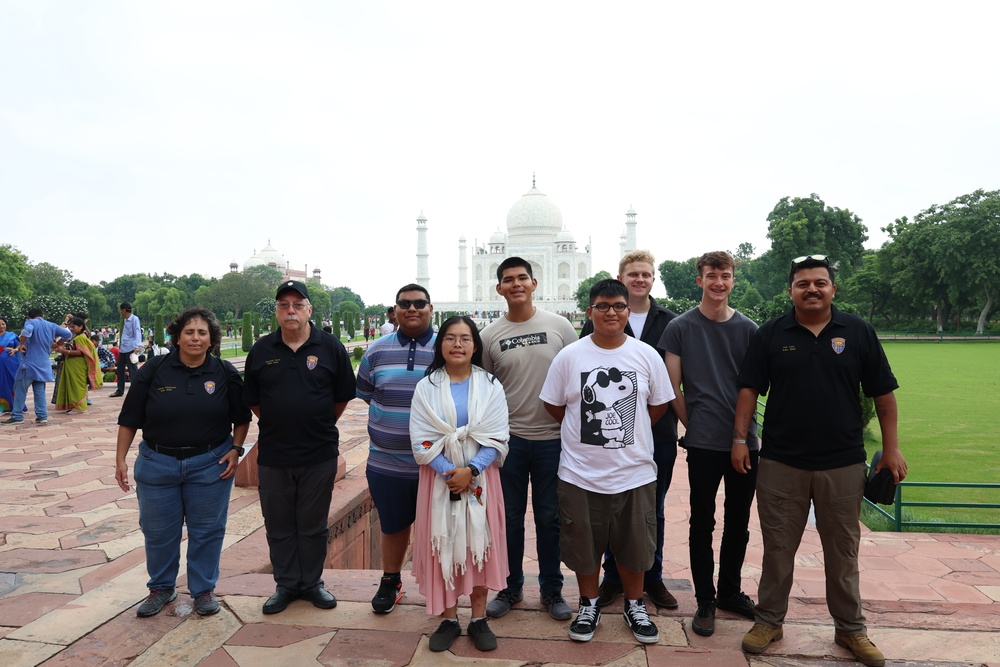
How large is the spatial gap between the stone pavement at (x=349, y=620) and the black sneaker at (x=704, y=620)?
0.11 feet

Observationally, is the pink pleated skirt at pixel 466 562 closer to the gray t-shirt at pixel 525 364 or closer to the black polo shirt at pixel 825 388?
the gray t-shirt at pixel 525 364

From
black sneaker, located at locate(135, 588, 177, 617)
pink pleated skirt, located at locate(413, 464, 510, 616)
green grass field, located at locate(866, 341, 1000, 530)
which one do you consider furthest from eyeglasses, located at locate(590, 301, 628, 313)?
green grass field, located at locate(866, 341, 1000, 530)

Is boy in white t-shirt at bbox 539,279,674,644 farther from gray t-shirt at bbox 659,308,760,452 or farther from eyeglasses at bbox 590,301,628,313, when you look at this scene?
gray t-shirt at bbox 659,308,760,452

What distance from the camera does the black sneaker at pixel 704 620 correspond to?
2531 mm

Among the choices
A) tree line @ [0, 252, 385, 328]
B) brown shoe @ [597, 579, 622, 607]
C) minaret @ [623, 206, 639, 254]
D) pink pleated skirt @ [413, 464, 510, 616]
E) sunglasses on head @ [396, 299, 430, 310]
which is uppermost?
minaret @ [623, 206, 639, 254]

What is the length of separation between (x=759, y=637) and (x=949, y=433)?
7.44 meters

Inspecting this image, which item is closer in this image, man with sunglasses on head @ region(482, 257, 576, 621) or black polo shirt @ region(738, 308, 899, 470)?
black polo shirt @ region(738, 308, 899, 470)

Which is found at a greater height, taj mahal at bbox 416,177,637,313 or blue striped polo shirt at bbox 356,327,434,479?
taj mahal at bbox 416,177,637,313

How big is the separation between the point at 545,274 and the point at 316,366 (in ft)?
177

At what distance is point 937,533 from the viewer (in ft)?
15.3

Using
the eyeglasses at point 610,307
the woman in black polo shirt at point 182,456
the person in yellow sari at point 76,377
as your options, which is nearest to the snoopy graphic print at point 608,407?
the eyeglasses at point 610,307

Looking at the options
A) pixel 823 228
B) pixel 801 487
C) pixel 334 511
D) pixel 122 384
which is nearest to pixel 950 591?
pixel 801 487

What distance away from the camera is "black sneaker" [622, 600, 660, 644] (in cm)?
245

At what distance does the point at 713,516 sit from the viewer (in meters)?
2.71
